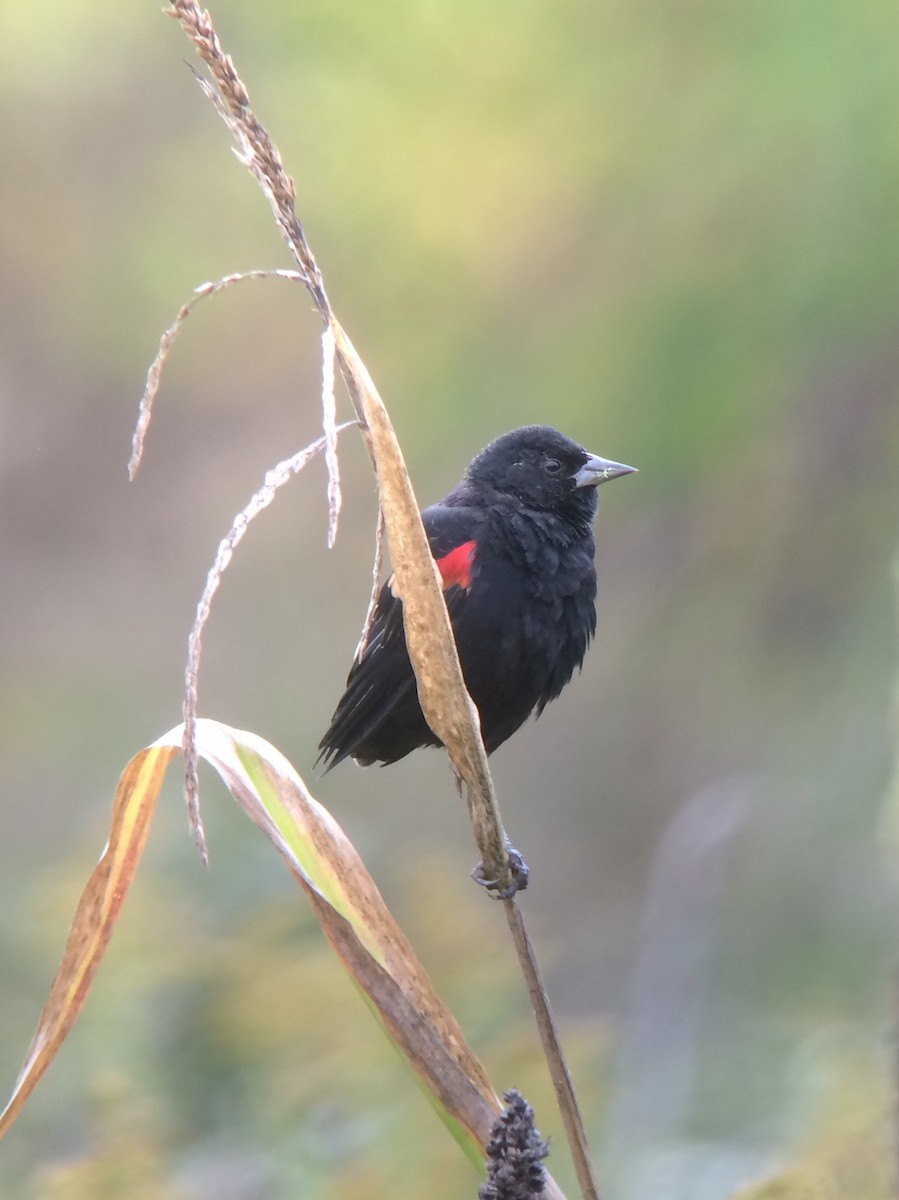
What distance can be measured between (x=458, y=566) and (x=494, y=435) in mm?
1499

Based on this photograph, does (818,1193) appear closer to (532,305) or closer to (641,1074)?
(641,1074)

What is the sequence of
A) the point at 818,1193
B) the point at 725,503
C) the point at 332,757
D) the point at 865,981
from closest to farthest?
the point at 332,757
the point at 818,1193
the point at 865,981
the point at 725,503

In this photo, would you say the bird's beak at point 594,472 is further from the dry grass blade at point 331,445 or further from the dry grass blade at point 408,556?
the dry grass blade at point 331,445

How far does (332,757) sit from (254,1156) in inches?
44.8

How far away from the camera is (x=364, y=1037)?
268cm

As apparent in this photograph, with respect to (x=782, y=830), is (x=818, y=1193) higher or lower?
lower

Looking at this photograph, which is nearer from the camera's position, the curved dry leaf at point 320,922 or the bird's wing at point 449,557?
the curved dry leaf at point 320,922

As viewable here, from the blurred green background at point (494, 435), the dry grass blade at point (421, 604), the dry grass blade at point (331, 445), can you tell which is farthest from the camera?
the blurred green background at point (494, 435)

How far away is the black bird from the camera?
1.60 metres

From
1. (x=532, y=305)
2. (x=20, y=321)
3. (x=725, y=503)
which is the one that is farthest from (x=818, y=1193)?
(x=20, y=321)

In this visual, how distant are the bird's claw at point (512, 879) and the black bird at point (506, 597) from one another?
0.93 feet

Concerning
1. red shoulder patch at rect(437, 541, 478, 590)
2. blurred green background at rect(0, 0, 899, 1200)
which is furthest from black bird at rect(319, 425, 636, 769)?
blurred green background at rect(0, 0, 899, 1200)

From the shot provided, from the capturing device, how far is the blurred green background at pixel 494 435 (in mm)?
2750

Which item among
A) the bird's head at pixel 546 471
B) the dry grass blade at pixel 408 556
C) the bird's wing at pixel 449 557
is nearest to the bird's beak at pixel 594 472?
the bird's head at pixel 546 471
